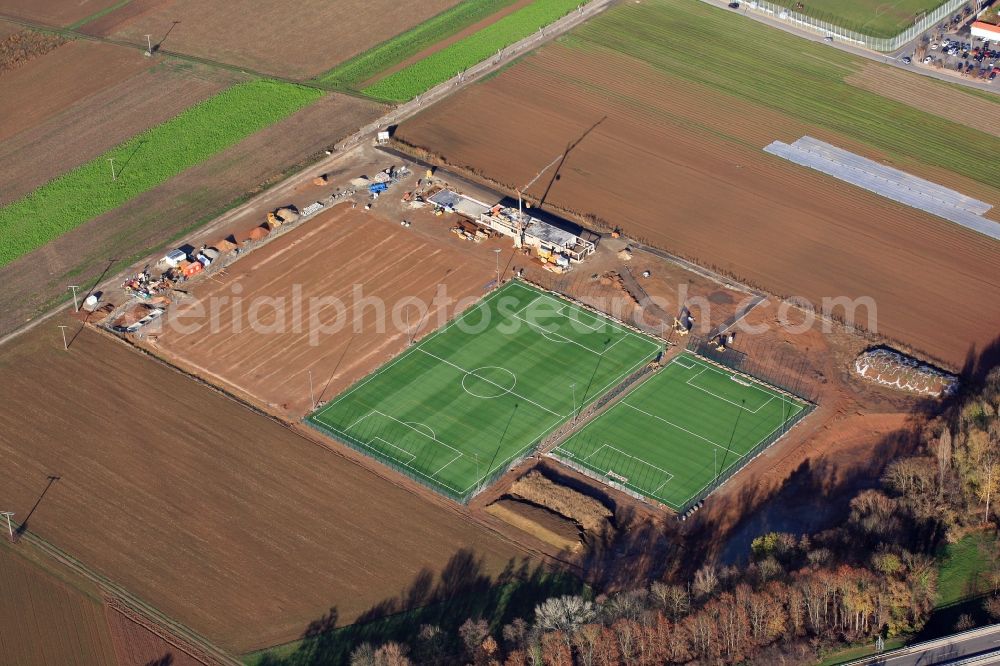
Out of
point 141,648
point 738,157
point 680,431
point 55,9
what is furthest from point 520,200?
point 55,9

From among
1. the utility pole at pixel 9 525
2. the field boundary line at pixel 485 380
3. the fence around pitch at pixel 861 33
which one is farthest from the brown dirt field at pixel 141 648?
the fence around pitch at pixel 861 33

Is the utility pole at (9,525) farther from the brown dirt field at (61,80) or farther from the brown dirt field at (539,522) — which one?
the brown dirt field at (61,80)

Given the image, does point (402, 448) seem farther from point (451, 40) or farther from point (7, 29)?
point (7, 29)

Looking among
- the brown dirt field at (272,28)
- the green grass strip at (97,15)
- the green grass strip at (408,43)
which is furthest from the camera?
the green grass strip at (97,15)

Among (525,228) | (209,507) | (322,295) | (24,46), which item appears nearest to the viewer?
(209,507)

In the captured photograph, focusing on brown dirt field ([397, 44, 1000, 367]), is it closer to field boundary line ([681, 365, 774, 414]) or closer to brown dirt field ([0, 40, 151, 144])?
field boundary line ([681, 365, 774, 414])

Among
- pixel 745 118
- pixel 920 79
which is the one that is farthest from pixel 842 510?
pixel 920 79

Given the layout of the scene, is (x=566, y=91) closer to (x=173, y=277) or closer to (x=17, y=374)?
(x=173, y=277)
